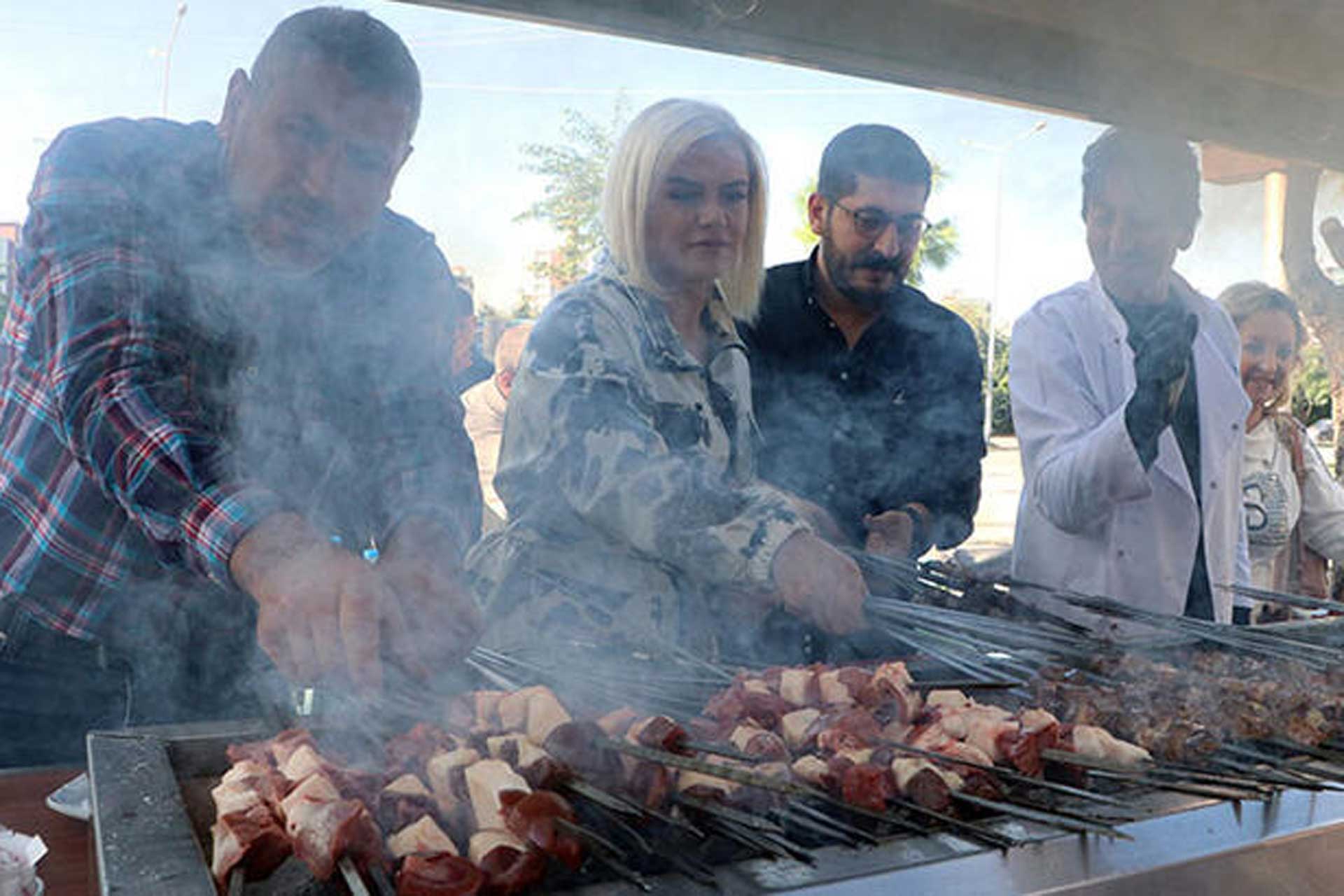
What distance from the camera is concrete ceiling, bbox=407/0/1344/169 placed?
253 cm

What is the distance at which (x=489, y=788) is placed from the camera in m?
1.43

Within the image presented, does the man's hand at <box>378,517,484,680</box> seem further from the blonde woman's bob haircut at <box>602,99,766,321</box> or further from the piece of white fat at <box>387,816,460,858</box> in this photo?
the blonde woman's bob haircut at <box>602,99,766,321</box>

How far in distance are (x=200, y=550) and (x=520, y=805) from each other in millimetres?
617

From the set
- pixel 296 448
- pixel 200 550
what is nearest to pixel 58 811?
pixel 200 550

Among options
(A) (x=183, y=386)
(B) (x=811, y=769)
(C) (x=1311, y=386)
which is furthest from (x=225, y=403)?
(C) (x=1311, y=386)

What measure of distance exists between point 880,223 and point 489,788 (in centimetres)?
240

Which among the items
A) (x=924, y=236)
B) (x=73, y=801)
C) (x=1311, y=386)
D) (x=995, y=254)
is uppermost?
(x=995, y=254)

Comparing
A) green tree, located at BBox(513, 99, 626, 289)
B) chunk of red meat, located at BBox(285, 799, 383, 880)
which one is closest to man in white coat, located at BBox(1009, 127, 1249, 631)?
green tree, located at BBox(513, 99, 626, 289)

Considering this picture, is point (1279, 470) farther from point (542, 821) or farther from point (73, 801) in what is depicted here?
point (73, 801)

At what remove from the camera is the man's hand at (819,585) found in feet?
7.43

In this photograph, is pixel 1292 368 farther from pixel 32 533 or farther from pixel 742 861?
pixel 32 533

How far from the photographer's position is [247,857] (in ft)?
4.18

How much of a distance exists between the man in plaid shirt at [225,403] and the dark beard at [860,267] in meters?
1.38

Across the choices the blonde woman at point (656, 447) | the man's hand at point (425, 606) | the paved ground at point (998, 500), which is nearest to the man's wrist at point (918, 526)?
the blonde woman at point (656, 447)
